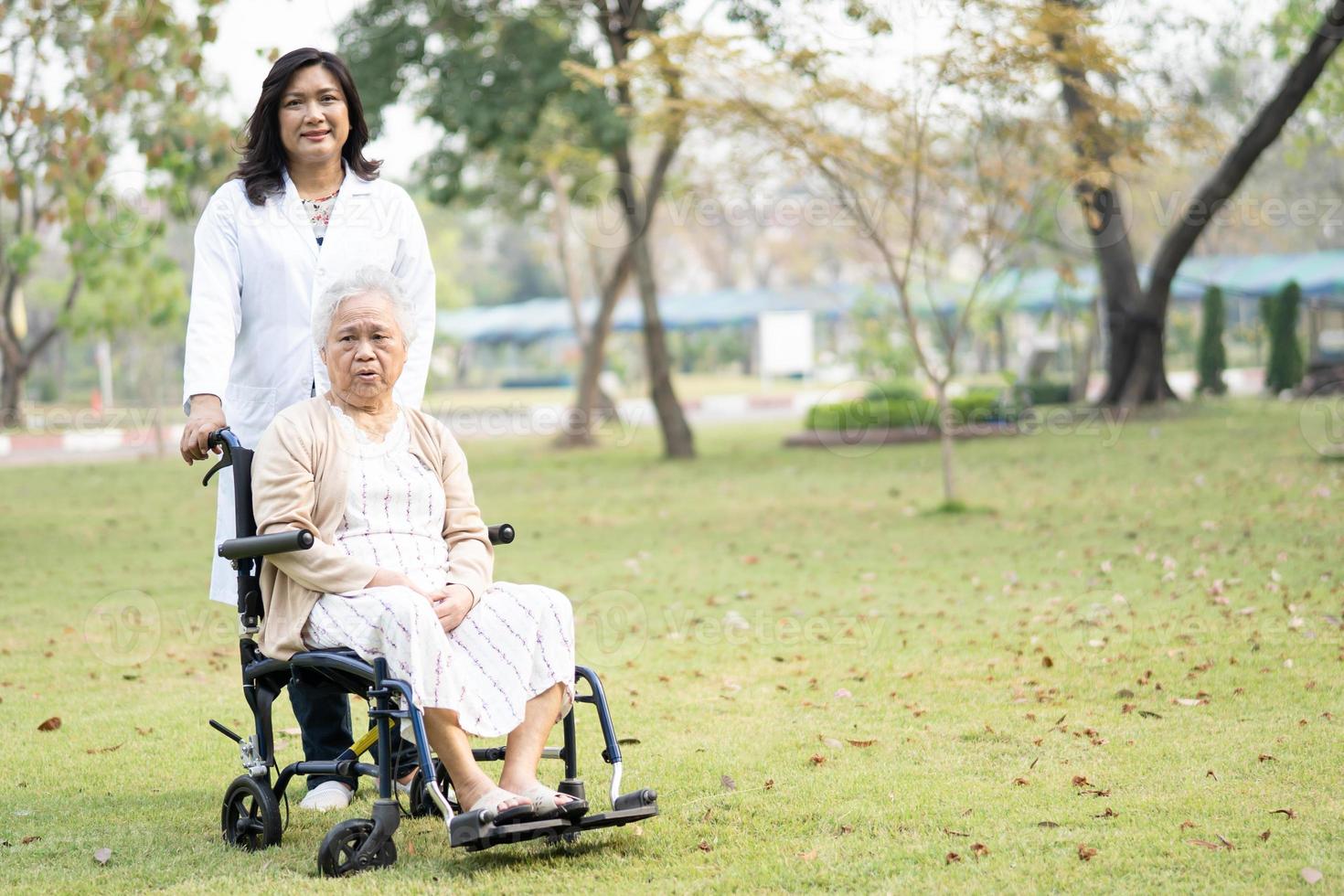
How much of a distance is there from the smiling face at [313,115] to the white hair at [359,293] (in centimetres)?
42

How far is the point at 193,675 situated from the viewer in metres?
6.29

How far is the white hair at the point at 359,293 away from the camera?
3.81m

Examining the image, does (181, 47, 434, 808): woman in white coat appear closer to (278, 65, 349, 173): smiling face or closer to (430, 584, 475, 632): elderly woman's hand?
(278, 65, 349, 173): smiling face

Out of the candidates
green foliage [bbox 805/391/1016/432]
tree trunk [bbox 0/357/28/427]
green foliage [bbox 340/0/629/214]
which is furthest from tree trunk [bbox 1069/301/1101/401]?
tree trunk [bbox 0/357/28/427]

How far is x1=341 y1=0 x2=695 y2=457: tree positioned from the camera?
16000mm

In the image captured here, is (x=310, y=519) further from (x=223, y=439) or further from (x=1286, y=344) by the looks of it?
(x=1286, y=344)

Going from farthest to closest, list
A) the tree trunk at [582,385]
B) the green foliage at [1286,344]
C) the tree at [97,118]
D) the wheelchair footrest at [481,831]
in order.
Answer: the green foliage at [1286,344]
the tree trunk at [582,385]
the tree at [97,118]
the wheelchair footrest at [481,831]

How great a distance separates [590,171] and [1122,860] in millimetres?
17870

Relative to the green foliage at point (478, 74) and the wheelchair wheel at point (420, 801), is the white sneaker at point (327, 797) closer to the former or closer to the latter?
the wheelchair wheel at point (420, 801)

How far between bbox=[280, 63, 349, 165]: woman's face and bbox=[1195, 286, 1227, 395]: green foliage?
22733 millimetres

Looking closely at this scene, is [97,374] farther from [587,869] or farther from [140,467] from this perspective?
[587,869]

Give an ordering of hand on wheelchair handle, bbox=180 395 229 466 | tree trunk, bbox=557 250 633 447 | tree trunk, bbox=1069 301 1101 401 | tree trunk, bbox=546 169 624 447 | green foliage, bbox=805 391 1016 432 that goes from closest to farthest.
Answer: hand on wheelchair handle, bbox=180 395 229 466 < green foliage, bbox=805 391 1016 432 < tree trunk, bbox=557 250 633 447 < tree trunk, bbox=546 169 624 447 < tree trunk, bbox=1069 301 1101 401

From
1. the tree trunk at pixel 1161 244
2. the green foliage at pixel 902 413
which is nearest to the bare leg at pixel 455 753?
the tree trunk at pixel 1161 244

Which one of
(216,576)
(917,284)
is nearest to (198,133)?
(216,576)
